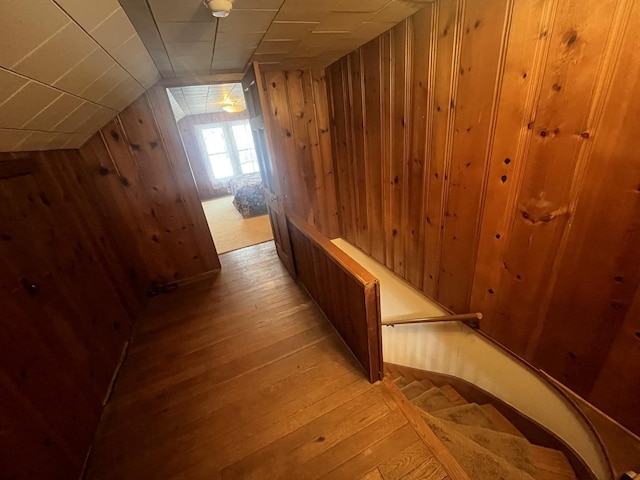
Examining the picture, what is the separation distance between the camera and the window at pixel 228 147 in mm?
7320

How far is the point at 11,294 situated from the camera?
1.17m

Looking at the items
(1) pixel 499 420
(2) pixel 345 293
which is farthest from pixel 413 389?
(2) pixel 345 293

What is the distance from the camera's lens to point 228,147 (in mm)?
7590

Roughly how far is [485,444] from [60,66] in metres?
2.92

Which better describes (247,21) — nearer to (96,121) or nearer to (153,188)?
(96,121)

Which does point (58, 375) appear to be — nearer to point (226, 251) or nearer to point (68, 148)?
point (68, 148)

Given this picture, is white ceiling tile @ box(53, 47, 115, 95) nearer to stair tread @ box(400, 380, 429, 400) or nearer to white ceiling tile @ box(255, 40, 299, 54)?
white ceiling tile @ box(255, 40, 299, 54)

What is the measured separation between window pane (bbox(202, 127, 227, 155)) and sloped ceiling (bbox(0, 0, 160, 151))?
19.8 feet

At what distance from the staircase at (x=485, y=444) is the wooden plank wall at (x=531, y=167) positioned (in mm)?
539

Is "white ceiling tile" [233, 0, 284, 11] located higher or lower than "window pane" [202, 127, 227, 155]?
higher

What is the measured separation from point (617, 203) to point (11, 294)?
2.67m

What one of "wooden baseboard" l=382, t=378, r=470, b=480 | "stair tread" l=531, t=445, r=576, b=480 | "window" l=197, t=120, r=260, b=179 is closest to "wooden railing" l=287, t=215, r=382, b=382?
"wooden baseboard" l=382, t=378, r=470, b=480

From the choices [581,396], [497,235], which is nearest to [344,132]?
[497,235]

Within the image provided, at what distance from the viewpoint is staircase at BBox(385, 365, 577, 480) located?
50.1 inches
